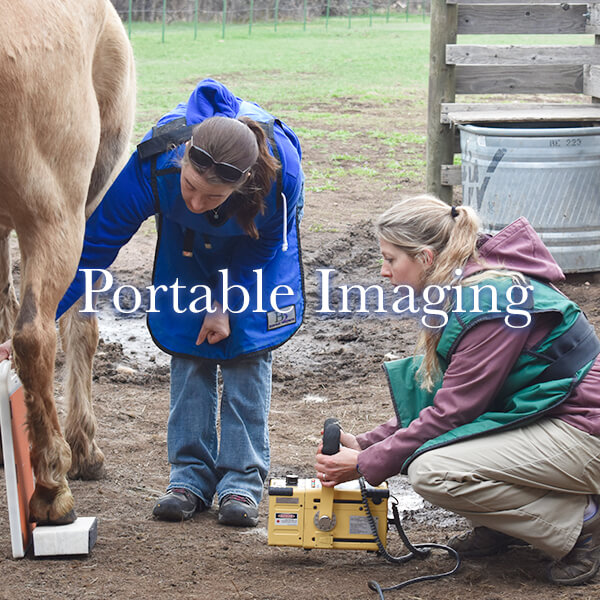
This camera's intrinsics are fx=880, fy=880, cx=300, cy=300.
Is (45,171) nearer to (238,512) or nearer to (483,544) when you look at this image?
(238,512)

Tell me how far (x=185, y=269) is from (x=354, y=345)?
2.19 meters

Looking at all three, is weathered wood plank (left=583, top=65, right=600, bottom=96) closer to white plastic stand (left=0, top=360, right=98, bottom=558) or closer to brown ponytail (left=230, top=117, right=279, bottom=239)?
brown ponytail (left=230, top=117, right=279, bottom=239)

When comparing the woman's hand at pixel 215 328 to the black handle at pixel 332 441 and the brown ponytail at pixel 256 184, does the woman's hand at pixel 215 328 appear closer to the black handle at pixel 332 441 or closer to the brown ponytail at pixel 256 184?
the brown ponytail at pixel 256 184

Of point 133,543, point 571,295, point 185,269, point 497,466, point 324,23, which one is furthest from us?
point 324,23

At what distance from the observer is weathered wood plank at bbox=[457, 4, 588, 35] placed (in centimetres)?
692

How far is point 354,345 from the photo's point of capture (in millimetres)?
5477

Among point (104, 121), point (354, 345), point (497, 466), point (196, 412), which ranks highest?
Answer: point (104, 121)

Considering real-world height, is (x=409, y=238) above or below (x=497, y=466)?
above

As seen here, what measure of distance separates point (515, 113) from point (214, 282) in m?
3.89

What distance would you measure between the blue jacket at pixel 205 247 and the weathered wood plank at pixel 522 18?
13.1 ft

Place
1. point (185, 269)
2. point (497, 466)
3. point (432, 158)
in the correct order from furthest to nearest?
1. point (432, 158)
2. point (185, 269)
3. point (497, 466)

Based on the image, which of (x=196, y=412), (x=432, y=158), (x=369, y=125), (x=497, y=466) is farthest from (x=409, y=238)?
(x=369, y=125)

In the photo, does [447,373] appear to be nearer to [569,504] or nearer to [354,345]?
[569,504]

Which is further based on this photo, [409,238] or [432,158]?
[432,158]
